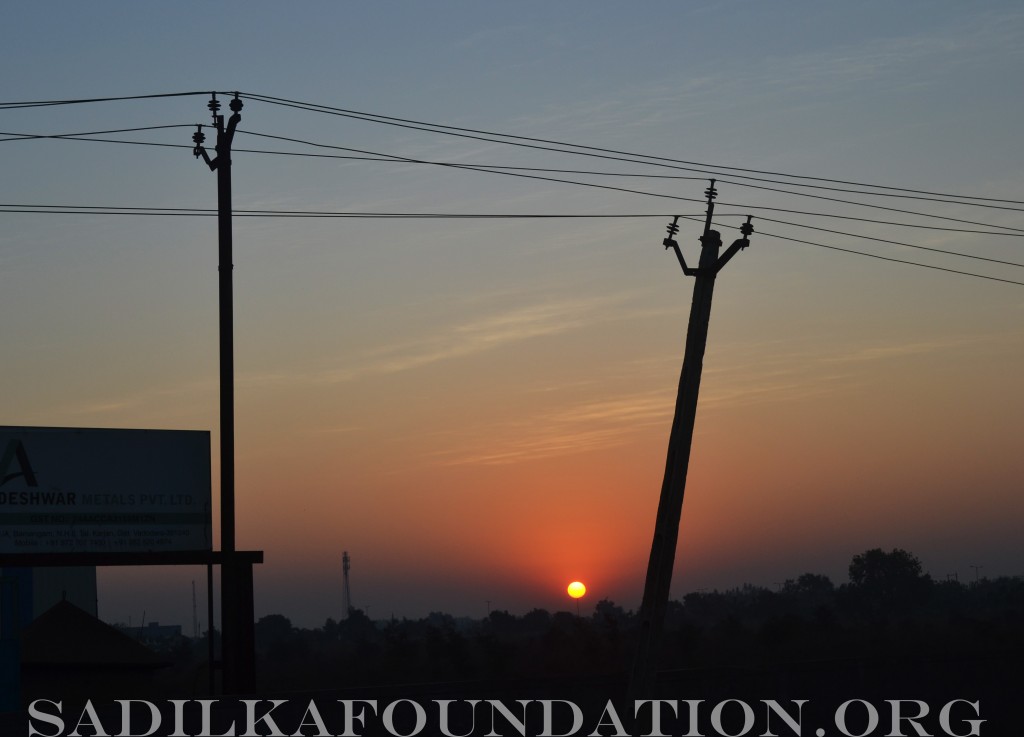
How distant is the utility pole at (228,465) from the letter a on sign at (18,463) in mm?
4059

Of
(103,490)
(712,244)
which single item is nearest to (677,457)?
(712,244)

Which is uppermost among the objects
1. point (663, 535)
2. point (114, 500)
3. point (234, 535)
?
point (114, 500)

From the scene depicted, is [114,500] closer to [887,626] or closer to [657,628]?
[657,628]

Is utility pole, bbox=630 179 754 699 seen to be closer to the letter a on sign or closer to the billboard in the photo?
the billboard

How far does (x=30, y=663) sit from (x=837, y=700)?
20.9 metres

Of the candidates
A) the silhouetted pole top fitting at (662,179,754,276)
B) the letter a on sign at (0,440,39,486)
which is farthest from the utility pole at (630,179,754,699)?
the letter a on sign at (0,440,39,486)

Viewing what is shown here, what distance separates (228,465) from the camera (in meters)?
Result: 21.6

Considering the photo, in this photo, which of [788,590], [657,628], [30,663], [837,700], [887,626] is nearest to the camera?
[657,628]

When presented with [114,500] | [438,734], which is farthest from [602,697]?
[114,500]

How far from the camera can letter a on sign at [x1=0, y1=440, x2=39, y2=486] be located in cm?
2320

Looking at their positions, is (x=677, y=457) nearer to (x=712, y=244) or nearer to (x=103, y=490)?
(x=712, y=244)

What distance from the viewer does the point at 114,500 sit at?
2394 centimetres

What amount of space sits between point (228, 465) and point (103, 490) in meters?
3.65

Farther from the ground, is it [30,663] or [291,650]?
[291,650]
